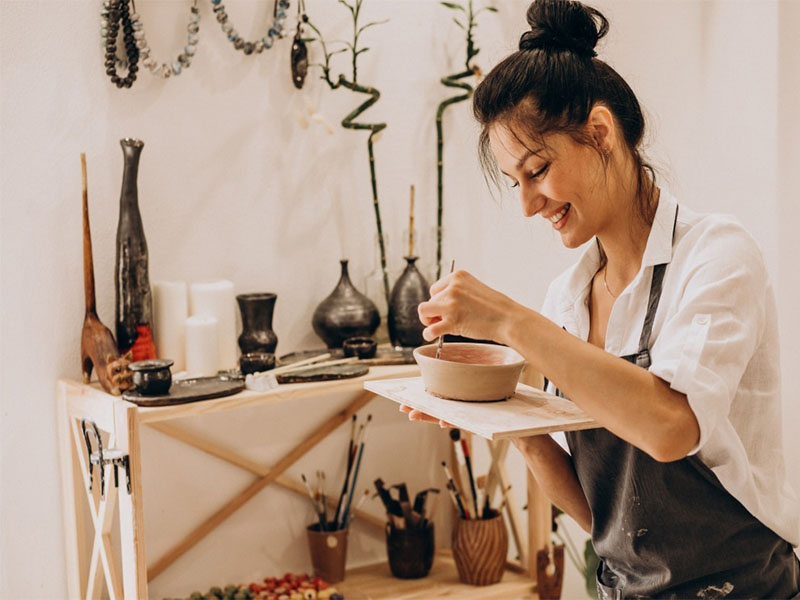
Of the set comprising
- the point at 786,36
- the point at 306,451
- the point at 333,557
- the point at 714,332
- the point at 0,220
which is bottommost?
the point at 333,557

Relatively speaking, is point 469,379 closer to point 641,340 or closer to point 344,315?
point 641,340

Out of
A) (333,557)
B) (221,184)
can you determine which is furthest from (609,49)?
(333,557)

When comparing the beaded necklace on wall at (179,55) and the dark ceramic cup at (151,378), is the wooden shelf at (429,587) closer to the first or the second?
the dark ceramic cup at (151,378)

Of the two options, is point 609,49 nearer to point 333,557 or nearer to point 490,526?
point 490,526

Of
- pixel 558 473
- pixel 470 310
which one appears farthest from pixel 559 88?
pixel 558 473

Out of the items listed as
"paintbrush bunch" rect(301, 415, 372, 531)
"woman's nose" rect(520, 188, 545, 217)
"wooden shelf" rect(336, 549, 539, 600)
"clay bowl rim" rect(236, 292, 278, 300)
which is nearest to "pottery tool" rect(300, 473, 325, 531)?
"paintbrush bunch" rect(301, 415, 372, 531)

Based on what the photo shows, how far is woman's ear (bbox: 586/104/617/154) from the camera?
1.37m

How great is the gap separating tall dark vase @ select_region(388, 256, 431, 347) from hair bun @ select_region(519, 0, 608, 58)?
1245 millimetres

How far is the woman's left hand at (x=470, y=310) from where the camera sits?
124cm

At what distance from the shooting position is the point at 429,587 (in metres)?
2.71

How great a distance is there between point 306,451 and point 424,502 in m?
0.39

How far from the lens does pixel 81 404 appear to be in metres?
2.23

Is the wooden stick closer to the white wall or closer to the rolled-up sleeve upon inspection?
the white wall

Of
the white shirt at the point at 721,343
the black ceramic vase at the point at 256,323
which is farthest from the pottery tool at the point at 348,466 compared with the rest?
the white shirt at the point at 721,343
